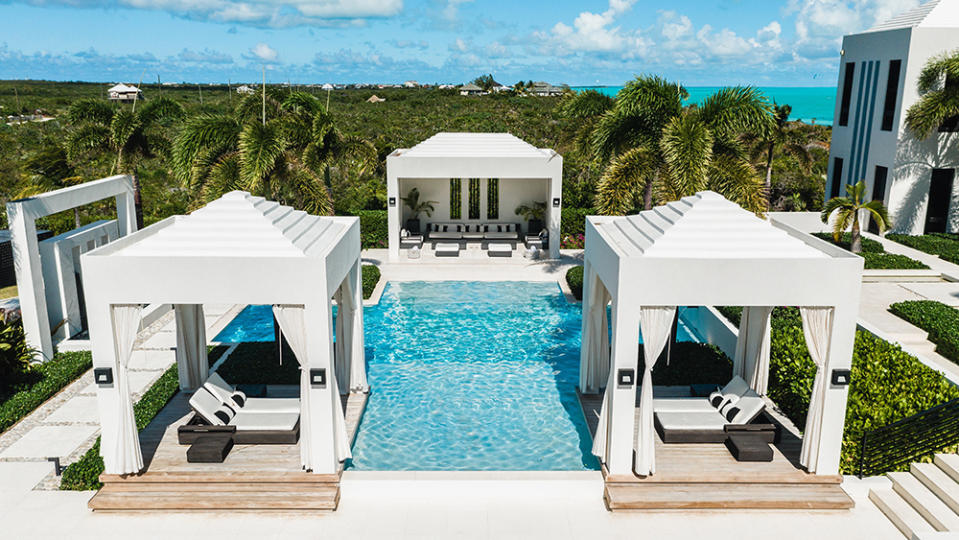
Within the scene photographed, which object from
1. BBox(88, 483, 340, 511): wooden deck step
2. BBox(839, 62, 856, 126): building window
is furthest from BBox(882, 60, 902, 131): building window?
BBox(88, 483, 340, 511): wooden deck step

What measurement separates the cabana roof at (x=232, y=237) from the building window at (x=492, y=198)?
55.0 ft

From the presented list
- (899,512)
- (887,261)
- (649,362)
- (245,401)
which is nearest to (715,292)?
(649,362)

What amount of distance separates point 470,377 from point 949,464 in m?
8.38

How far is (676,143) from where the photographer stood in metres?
15.0

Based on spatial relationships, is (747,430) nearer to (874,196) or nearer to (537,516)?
(537,516)

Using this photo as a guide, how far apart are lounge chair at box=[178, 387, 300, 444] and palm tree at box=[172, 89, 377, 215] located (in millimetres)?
6006

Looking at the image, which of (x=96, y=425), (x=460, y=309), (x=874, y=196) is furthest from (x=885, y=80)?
(x=96, y=425)

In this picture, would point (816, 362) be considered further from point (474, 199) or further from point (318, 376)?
point (474, 199)

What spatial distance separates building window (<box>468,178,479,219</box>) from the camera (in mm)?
26659

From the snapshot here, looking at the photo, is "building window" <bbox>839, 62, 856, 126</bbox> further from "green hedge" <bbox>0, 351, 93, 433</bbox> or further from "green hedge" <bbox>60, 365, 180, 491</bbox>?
"green hedge" <bbox>0, 351, 93, 433</bbox>

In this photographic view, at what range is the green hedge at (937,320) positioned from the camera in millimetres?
15087

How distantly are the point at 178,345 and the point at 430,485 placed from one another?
567 centimetres

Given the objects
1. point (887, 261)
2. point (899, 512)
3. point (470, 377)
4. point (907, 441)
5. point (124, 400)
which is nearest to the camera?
point (899, 512)

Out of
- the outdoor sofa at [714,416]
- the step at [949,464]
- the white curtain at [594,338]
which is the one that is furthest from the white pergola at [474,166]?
the step at [949,464]
